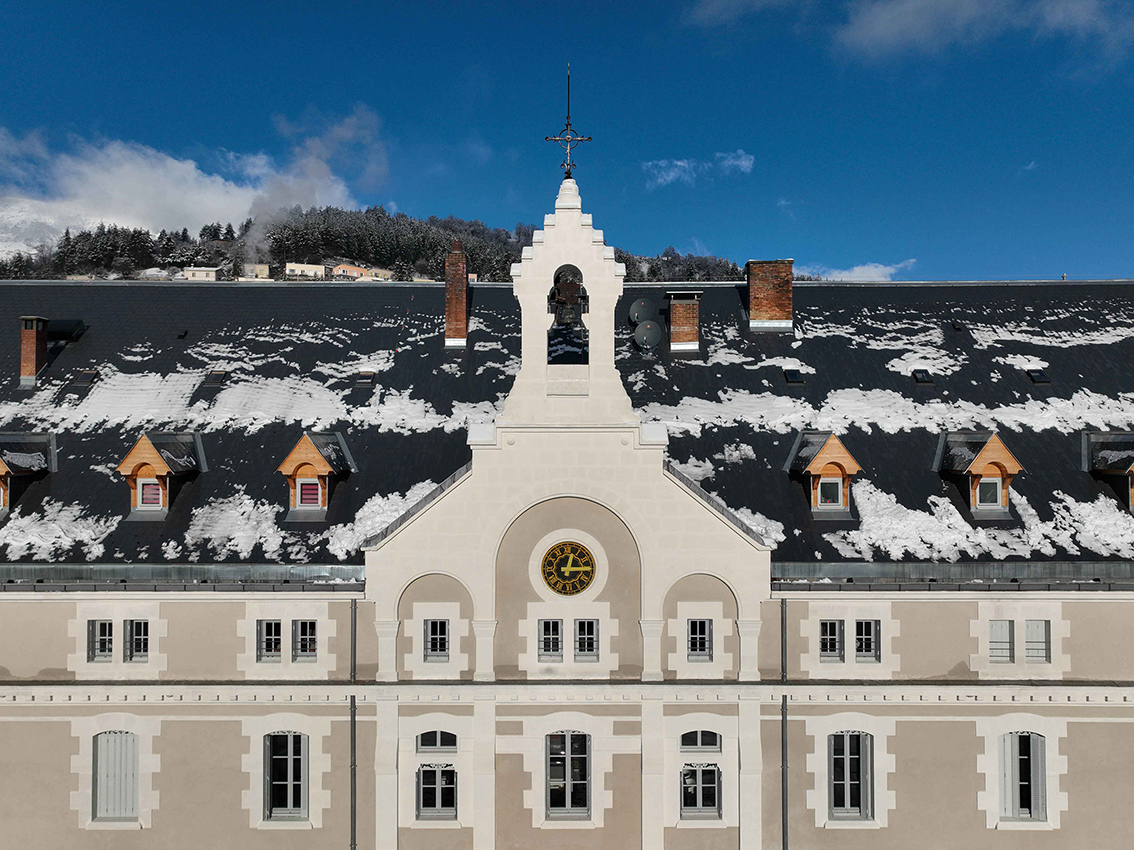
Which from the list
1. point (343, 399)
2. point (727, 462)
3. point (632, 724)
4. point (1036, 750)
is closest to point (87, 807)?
point (343, 399)

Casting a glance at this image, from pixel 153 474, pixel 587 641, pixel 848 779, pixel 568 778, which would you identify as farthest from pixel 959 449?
pixel 153 474

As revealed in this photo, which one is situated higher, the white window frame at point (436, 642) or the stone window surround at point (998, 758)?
the white window frame at point (436, 642)

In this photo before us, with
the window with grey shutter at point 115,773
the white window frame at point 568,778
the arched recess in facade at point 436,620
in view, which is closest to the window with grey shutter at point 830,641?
the white window frame at point 568,778

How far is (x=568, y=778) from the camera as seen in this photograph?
1858 centimetres

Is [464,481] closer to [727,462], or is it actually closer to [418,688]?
[418,688]

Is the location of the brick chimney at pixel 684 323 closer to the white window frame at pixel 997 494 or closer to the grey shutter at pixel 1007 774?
the white window frame at pixel 997 494

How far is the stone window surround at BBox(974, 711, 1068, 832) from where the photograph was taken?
18.4 metres

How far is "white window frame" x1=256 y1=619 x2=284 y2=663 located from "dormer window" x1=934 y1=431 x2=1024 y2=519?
66.1 ft

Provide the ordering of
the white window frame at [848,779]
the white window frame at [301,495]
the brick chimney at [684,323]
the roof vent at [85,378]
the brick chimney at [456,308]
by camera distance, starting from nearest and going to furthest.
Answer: the white window frame at [848,779]
the white window frame at [301,495]
the roof vent at [85,378]
the brick chimney at [684,323]
the brick chimney at [456,308]

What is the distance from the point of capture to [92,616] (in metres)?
18.9

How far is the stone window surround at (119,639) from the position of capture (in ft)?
61.9

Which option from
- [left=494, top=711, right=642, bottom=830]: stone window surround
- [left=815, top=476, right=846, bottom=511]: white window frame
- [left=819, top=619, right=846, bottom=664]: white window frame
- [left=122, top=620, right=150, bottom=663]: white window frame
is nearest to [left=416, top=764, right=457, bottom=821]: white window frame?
[left=494, top=711, right=642, bottom=830]: stone window surround

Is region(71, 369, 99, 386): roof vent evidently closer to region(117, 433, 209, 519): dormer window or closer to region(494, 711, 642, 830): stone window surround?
region(117, 433, 209, 519): dormer window

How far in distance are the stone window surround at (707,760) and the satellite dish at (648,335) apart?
12788 mm
